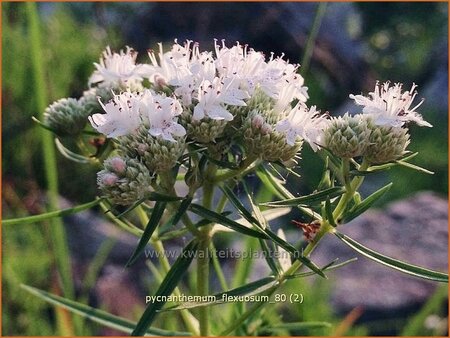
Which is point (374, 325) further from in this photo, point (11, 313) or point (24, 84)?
point (24, 84)

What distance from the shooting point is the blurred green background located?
9.05ft

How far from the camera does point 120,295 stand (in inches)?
112

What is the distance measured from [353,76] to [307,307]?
3.43m

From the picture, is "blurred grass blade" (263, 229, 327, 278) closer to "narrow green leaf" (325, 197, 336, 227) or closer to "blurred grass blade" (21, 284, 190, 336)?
"narrow green leaf" (325, 197, 336, 227)

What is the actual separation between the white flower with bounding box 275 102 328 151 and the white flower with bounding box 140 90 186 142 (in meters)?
0.17

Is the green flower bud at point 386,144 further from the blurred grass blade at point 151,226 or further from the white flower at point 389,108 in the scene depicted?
the blurred grass blade at point 151,226

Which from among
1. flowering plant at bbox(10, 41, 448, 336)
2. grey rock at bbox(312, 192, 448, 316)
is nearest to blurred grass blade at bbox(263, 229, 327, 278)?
flowering plant at bbox(10, 41, 448, 336)

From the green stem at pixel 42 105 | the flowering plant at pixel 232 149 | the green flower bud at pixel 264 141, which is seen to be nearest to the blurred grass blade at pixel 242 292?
the flowering plant at pixel 232 149

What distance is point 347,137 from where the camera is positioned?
43.8 inches

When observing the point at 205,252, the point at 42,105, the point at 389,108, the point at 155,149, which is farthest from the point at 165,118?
the point at 42,105

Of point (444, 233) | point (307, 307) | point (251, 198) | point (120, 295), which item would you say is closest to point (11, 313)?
point (120, 295)

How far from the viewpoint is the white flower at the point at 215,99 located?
109cm

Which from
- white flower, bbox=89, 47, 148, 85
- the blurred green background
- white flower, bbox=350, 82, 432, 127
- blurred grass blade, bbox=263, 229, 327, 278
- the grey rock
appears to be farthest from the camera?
the grey rock

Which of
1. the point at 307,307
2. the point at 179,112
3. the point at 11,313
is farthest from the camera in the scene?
the point at 11,313
